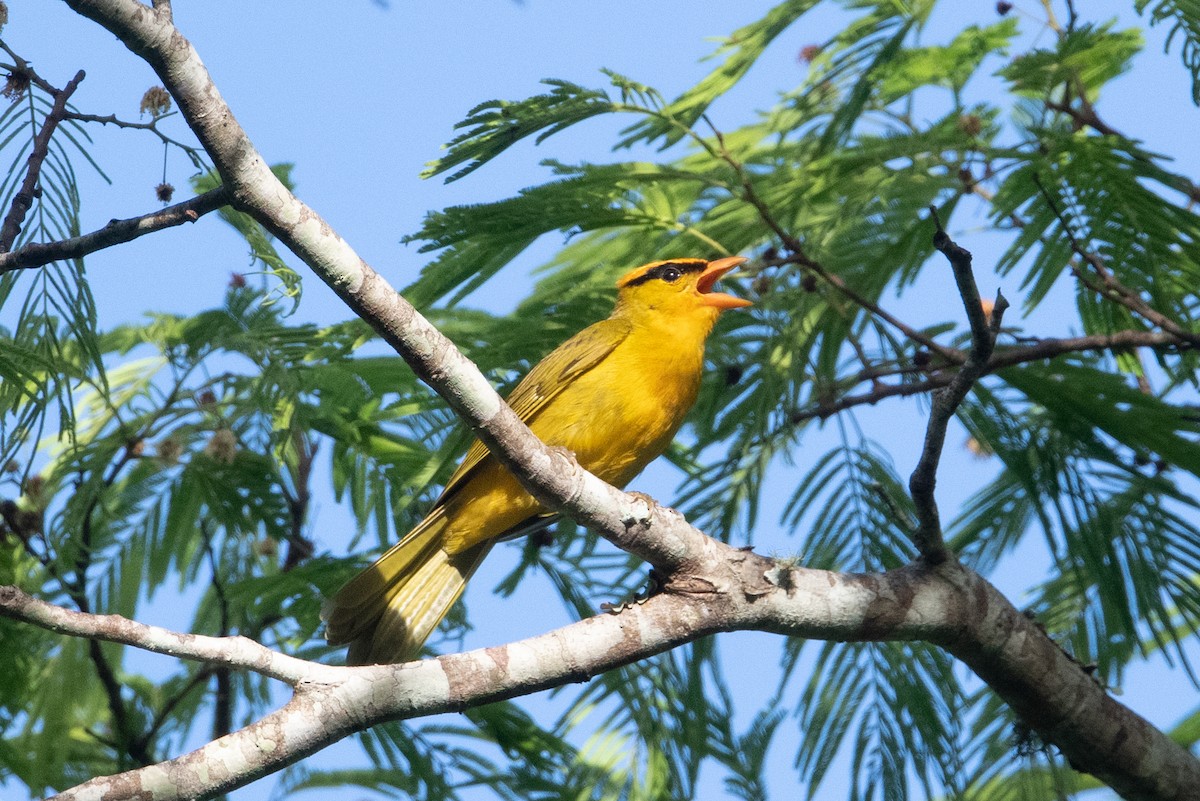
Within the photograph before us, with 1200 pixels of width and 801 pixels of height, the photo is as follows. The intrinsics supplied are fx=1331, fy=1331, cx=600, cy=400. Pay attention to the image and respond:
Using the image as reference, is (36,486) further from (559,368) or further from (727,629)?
(727,629)

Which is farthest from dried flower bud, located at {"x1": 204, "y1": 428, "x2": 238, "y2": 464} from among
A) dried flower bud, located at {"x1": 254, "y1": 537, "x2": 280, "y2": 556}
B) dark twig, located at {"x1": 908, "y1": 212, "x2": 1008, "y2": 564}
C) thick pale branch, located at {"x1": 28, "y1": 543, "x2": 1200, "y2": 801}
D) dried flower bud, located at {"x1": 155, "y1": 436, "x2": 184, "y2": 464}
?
dark twig, located at {"x1": 908, "y1": 212, "x2": 1008, "y2": 564}

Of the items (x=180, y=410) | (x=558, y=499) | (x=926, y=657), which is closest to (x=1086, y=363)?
(x=926, y=657)

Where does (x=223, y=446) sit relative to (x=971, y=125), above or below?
below

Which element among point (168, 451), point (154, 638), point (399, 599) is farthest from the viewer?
point (168, 451)

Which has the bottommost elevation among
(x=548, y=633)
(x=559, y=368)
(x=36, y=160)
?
(x=548, y=633)

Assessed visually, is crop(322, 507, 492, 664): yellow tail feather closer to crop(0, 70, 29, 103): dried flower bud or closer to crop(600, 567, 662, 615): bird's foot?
crop(600, 567, 662, 615): bird's foot

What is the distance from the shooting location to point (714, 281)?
5.37 meters

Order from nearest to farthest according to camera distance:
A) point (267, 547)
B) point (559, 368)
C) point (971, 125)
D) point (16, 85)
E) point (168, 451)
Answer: point (16, 85)
point (559, 368)
point (971, 125)
point (168, 451)
point (267, 547)

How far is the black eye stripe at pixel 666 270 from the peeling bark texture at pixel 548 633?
1.75 metres

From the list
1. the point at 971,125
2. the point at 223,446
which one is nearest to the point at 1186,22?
the point at 971,125

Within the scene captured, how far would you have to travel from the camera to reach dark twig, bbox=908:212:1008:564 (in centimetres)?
301

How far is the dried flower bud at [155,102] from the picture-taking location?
129 inches

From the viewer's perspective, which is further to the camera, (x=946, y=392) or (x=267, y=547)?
(x=267, y=547)

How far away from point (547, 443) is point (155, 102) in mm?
1908
